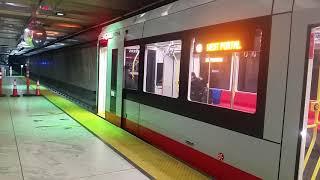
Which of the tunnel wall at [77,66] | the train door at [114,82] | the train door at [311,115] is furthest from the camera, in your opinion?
the tunnel wall at [77,66]

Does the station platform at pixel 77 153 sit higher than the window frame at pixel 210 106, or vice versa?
the window frame at pixel 210 106

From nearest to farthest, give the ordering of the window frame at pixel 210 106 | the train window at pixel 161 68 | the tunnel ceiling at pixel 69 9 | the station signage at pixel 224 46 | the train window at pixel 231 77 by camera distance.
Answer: the window frame at pixel 210 106 < the station signage at pixel 224 46 < the train window at pixel 231 77 < the train window at pixel 161 68 < the tunnel ceiling at pixel 69 9

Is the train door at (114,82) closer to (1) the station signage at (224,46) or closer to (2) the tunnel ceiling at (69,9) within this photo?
(2) the tunnel ceiling at (69,9)

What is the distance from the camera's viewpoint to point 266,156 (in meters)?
3.36

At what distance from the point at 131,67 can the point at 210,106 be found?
3415 millimetres

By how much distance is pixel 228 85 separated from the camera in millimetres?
7418

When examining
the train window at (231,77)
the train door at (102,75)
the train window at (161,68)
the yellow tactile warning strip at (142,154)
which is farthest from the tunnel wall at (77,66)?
the train window at (231,77)

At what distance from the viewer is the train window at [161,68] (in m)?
6.37

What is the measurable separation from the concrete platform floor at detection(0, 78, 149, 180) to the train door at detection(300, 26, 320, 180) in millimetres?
2090

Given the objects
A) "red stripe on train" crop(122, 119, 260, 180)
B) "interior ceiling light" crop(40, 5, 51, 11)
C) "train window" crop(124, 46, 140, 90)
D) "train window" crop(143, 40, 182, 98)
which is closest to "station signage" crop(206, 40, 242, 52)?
"red stripe on train" crop(122, 119, 260, 180)

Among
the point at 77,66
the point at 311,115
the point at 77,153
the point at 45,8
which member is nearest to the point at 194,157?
the point at 311,115

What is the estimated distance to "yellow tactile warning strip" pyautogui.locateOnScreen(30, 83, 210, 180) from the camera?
439 centimetres

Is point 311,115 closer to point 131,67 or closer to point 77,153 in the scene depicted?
point 77,153

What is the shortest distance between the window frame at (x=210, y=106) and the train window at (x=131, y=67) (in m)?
0.61
